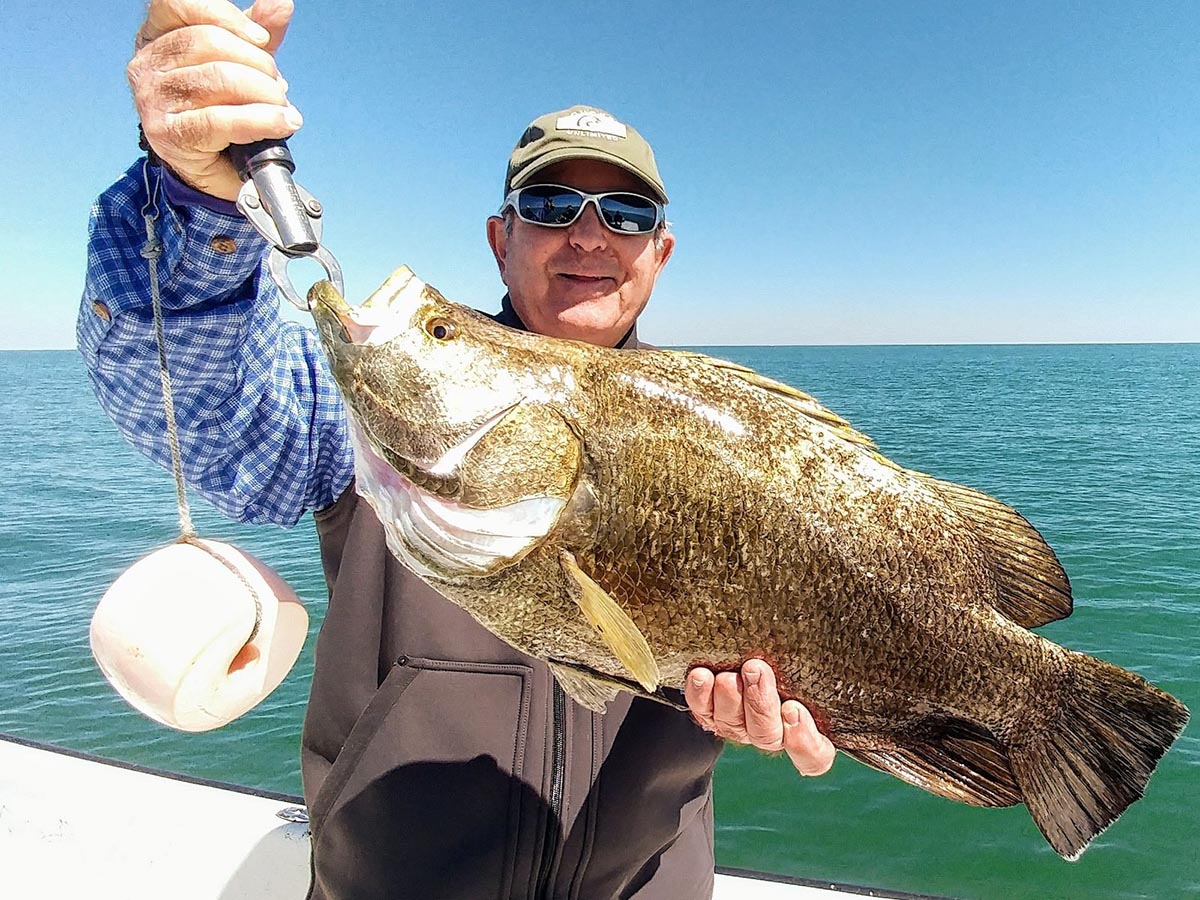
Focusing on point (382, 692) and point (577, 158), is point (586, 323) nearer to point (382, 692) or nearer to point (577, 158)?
point (577, 158)

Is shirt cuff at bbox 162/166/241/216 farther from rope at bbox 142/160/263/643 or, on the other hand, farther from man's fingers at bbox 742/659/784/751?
man's fingers at bbox 742/659/784/751

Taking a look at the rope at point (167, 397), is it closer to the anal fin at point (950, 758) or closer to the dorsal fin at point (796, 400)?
the dorsal fin at point (796, 400)

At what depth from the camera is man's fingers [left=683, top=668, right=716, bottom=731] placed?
2088 mm

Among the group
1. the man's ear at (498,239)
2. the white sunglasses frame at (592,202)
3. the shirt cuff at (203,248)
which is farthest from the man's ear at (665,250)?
the shirt cuff at (203,248)

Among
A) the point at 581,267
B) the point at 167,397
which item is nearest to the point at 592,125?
the point at 581,267

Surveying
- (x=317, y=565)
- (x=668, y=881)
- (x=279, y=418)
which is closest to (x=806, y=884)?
(x=668, y=881)

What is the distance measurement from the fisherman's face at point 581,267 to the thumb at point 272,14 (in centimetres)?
162

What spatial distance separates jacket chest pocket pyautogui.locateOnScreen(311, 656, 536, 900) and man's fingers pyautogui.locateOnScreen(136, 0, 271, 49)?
6.52ft

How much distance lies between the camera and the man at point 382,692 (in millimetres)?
2268

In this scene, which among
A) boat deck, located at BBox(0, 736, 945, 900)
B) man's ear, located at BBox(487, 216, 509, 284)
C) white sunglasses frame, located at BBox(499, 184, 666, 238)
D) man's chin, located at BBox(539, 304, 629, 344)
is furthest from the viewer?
boat deck, located at BBox(0, 736, 945, 900)

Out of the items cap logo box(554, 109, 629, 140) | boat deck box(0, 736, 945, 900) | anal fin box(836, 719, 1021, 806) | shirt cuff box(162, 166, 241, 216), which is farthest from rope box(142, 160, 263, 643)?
boat deck box(0, 736, 945, 900)

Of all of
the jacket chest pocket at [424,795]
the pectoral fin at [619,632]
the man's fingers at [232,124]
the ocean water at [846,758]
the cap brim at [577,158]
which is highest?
the cap brim at [577,158]

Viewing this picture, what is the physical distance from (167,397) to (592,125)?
2181 millimetres

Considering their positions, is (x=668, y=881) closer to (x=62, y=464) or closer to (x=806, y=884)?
(x=806, y=884)
